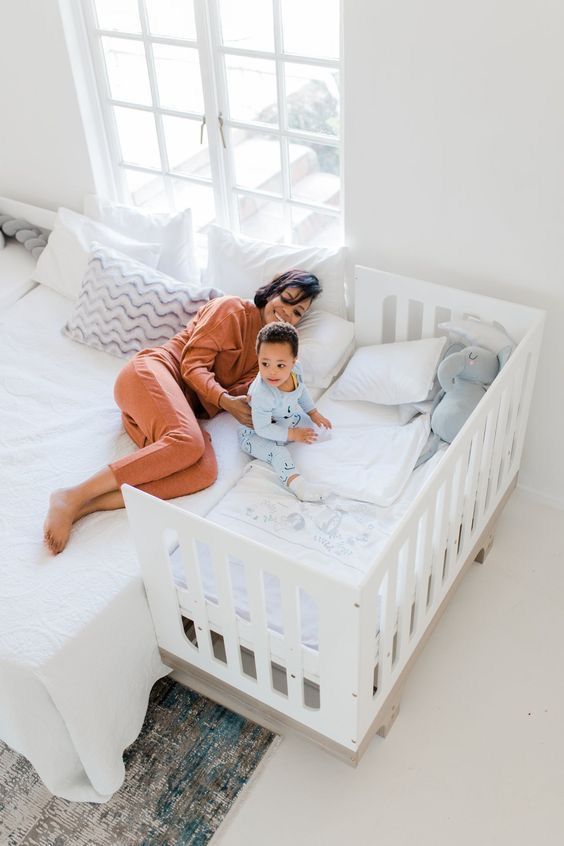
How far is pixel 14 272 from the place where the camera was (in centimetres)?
299

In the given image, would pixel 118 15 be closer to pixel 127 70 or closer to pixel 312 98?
pixel 127 70

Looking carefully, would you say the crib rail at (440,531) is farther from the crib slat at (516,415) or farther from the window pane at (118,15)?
the window pane at (118,15)

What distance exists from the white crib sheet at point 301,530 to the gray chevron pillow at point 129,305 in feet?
2.17

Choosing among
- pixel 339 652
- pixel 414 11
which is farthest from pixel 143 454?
pixel 414 11

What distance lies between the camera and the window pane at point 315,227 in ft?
8.49

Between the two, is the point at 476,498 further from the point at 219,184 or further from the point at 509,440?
the point at 219,184

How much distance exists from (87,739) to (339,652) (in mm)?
621

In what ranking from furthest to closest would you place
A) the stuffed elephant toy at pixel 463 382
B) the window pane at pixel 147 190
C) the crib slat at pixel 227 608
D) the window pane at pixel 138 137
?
the window pane at pixel 147 190 < the window pane at pixel 138 137 < the stuffed elephant toy at pixel 463 382 < the crib slat at pixel 227 608

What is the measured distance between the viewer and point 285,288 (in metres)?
2.37

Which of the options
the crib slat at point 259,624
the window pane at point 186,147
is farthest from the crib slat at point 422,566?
the window pane at point 186,147

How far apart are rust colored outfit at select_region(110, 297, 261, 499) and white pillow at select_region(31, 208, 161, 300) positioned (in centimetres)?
48

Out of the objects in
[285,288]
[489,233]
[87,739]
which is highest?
[489,233]

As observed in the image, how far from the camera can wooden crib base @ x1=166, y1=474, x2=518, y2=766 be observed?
1.81m

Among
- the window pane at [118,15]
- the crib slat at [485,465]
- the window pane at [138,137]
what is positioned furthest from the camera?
the window pane at [138,137]
